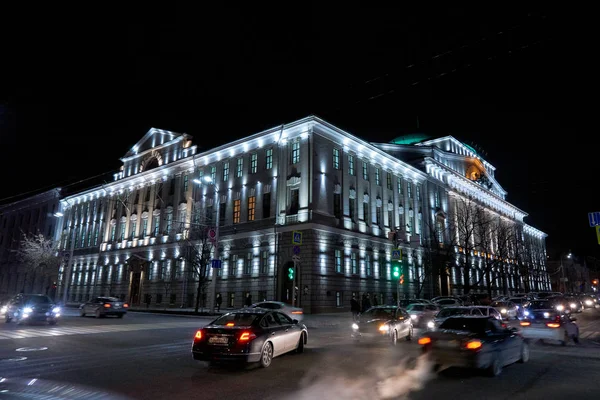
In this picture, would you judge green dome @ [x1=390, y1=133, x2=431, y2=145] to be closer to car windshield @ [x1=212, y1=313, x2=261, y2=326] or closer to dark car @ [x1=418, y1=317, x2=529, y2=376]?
dark car @ [x1=418, y1=317, x2=529, y2=376]

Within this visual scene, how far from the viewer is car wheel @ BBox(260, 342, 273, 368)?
1045 centimetres

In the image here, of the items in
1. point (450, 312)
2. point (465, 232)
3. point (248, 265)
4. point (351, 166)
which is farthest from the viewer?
point (465, 232)

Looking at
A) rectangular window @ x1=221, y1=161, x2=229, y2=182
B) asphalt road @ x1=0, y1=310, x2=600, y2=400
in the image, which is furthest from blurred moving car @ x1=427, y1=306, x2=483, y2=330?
rectangular window @ x1=221, y1=161, x2=229, y2=182

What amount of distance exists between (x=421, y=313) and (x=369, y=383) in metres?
15.1

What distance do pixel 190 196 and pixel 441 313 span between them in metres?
37.9

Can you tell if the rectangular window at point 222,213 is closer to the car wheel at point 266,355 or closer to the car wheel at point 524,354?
the car wheel at point 266,355

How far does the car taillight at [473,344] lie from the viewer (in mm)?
9165

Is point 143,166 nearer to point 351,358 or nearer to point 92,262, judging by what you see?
point 92,262

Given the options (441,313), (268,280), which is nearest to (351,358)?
(441,313)

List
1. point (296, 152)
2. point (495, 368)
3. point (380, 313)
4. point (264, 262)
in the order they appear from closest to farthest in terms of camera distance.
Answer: point (495, 368)
point (380, 313)
point (264, 262)
point (296, 152)

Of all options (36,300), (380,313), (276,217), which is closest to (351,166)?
(276,217)

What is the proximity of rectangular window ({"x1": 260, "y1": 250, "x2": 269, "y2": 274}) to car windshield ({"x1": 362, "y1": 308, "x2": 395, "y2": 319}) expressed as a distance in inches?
909

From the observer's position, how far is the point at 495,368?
31.0ft

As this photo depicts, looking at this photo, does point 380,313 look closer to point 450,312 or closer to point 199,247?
point 450,312
